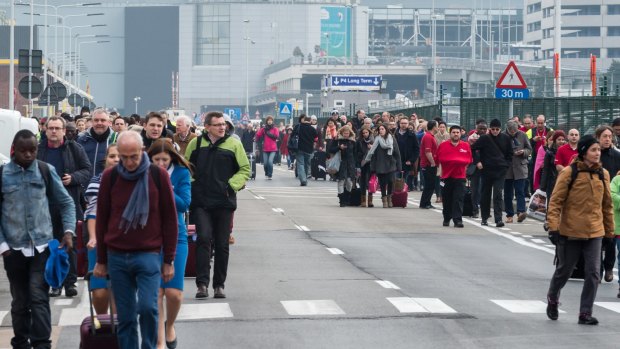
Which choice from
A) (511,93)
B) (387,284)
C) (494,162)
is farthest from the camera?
(511,93)

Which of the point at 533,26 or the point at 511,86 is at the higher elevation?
the point at 533,26

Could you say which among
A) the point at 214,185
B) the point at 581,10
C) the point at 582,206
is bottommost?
the point at 582,206

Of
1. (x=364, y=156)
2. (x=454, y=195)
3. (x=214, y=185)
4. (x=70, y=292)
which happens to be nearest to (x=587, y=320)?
(x=214, y=185)

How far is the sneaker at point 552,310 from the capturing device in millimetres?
13242

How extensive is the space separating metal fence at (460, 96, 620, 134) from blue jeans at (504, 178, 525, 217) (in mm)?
4717


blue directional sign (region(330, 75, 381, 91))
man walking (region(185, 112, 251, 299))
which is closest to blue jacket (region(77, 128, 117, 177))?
man walking (region(185, 112, 251, 299))

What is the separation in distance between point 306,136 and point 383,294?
25.9 metres

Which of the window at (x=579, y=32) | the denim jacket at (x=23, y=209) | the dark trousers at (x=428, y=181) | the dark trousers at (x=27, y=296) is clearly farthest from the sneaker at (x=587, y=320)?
the window at (x=579, y=32)

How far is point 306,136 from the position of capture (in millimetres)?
40688

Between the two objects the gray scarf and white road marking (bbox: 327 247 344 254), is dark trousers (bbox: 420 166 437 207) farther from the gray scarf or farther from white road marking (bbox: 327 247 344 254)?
white road marking (bbox: 327 247 344 254)

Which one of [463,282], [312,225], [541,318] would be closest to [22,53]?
[312,225]

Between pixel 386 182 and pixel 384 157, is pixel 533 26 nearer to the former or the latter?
pixel 386 182

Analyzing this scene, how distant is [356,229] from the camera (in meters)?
24.6

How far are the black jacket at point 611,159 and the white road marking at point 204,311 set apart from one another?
5638 mm
